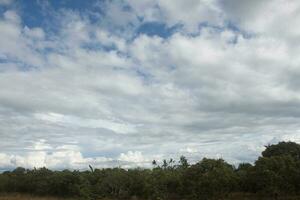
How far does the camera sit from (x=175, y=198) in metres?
49.9

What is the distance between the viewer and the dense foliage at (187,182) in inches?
1806

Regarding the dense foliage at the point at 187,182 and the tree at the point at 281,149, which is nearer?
the dense foliage at the point at 187,182

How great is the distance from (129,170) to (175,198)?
8.73 m

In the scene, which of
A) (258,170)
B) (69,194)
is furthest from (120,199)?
(258,170)

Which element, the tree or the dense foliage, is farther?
the tree

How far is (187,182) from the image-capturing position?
47438 millimetres

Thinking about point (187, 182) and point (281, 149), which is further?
point (281, 149)

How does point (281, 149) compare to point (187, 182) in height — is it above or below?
above

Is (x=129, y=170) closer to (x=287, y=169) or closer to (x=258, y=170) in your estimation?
(x=258, y=170)

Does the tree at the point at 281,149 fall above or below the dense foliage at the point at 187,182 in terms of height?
above

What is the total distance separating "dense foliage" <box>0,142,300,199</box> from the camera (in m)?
45.9

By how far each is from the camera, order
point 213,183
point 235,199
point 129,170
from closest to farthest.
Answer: point 213,183
point 235,199
point 129,170

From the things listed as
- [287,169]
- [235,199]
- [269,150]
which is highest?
[269,150]

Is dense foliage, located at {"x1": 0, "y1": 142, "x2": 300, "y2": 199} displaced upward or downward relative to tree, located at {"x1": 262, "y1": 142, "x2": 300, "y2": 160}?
downward
